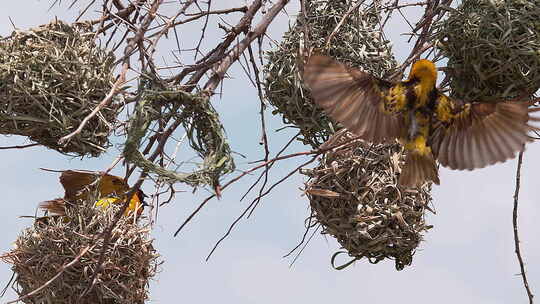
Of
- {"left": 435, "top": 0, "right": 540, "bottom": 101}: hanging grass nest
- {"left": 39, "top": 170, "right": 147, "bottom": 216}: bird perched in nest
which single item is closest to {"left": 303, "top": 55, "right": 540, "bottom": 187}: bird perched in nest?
{"left": 435, "top": 0, "right": 540, "bottom": 101}: hanging grass nest

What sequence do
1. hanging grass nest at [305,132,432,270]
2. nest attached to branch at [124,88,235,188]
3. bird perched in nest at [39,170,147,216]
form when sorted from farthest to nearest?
1. bird perched in nest at [39,170,147,216]
2. hanging grass nest at [305,132,432,270]
3. nest attached to branch at [124,88,235,188]

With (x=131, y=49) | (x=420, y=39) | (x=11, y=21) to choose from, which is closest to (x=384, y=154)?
(x=420, y=39)

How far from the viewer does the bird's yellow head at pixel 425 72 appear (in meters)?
2.70

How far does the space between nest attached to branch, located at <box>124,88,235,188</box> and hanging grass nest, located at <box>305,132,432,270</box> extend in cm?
49

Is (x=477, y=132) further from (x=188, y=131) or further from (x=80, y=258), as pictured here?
(x=80, y=258)

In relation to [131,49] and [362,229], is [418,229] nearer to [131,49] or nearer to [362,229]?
[362,229]

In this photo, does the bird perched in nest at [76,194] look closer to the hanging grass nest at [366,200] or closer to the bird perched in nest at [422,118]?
the hanging grass nest at [366,200]

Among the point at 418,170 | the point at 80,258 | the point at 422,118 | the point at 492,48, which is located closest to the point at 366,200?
the point at 418,170

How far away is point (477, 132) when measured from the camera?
111 inches

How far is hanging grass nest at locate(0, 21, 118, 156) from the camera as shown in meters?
2.78

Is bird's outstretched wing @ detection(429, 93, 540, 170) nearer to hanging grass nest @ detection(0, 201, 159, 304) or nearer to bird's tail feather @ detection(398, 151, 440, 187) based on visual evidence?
bird's tail feather @ detection(398, 151, 440, 187)

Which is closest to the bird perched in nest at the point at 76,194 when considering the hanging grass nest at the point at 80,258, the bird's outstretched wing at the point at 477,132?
the hanging grass nest at the point at 80,258

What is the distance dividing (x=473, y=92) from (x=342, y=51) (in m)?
0.41

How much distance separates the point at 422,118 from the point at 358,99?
205 mm
